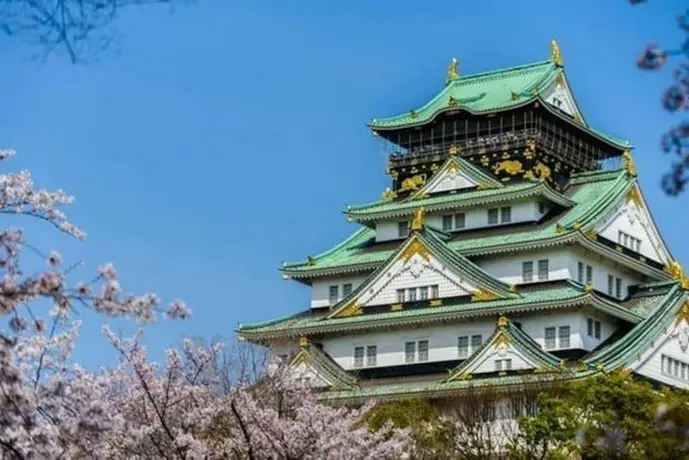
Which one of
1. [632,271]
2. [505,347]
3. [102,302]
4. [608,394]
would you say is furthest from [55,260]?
[632,271]

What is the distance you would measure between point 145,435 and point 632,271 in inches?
1552

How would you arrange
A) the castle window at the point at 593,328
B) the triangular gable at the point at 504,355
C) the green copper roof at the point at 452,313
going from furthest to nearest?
the castle window at the point at 593,328 < the green copper roof at the point at 452,313 < the triangular gable at the point at 504,355

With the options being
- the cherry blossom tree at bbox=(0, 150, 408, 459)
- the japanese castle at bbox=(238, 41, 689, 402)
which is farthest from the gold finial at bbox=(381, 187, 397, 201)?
the cherry blossom tree at bbox=(0, 150, 408, 459)

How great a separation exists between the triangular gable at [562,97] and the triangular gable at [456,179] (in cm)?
524

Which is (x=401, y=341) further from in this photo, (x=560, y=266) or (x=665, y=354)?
(x=665, y=354)

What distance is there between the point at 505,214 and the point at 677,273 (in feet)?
23.2

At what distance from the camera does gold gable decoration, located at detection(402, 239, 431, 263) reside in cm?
5866

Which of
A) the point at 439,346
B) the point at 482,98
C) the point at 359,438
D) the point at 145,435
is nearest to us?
the point at 145,435

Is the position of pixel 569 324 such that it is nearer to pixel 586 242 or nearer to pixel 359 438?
pixel 586 242

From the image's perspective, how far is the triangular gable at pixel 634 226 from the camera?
60.4 meters

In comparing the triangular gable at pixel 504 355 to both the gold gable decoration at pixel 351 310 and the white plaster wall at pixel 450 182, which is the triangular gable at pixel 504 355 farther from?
the white plaster wall at pixel 450 182

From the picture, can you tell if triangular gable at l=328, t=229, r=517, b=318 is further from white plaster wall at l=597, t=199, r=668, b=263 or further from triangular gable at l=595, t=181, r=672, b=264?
white plaster wall at l=597, t=199, r=668, b=263

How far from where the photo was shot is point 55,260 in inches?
538

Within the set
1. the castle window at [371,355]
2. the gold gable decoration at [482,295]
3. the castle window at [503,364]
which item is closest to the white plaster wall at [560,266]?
the gold gable decoration at [482,295]
